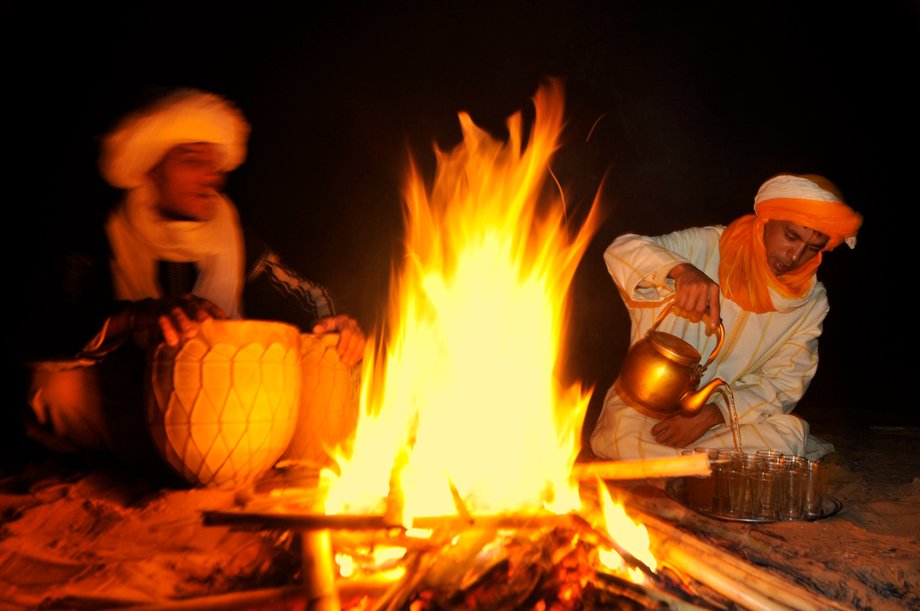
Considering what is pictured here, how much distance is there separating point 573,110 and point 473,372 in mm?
4696

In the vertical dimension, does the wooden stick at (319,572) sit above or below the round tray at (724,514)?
above

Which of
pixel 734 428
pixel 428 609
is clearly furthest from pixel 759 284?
pixel 428 609

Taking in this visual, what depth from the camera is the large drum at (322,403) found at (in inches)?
138

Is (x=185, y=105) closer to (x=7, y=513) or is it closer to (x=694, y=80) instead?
(x=7, y=513)

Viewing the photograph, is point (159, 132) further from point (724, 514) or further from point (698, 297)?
point (724, 514)

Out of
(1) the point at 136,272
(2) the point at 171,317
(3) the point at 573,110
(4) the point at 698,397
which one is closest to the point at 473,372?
(4) the point at 698,397

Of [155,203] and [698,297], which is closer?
[698,297]

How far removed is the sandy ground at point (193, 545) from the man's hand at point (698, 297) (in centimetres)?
100

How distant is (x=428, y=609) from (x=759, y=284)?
3.03 m

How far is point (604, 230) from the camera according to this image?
7.18 metres

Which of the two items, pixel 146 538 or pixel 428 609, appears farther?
pixel 146 538

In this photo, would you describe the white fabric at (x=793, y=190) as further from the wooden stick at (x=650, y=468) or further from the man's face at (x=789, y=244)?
the wooden stick at (x=650, y=468)

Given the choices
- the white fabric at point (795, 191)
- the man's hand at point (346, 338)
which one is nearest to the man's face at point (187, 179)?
the man's hand at point (346, 338)

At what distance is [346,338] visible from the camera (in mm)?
3619
